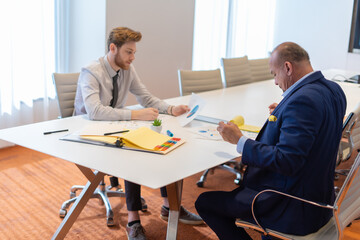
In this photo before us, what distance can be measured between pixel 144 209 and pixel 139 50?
8.06 feet

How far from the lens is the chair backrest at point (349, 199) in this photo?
176cm

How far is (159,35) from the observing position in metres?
5.40

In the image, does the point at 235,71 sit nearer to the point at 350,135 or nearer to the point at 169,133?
the point at 350,135

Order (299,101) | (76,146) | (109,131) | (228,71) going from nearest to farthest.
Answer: (299,101) < (76,146) < (109,131) < (228,71)

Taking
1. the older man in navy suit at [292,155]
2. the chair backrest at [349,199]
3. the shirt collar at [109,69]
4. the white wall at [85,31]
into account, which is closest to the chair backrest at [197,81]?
the shirt collar at [109,69]

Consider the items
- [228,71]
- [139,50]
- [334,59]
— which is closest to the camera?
[228,71]

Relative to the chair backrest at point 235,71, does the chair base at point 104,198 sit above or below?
below

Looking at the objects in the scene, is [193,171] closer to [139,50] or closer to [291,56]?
[291,56]

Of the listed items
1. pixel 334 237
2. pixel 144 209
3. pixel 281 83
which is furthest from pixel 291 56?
pixel 144 209

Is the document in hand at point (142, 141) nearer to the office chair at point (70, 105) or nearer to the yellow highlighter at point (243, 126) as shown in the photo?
the yellow highlighter at point (243, 126)

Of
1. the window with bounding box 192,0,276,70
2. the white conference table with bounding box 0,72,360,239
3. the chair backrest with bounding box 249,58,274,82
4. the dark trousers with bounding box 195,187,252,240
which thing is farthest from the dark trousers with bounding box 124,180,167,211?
the window with bounding box 192,0,276,70

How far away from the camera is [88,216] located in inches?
123

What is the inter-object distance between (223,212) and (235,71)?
111 inches

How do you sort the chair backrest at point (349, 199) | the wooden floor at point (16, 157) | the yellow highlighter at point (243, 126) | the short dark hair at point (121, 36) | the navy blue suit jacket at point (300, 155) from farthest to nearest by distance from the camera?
1. the wooden floor at point (16, 157)
2. the short dark hair at point (121, 36)
3. the yellow highlighter at point (243, 126)
4. the navy blue suit jacket at point (300, 155)
5. the chair backrest at point (349, 199)
